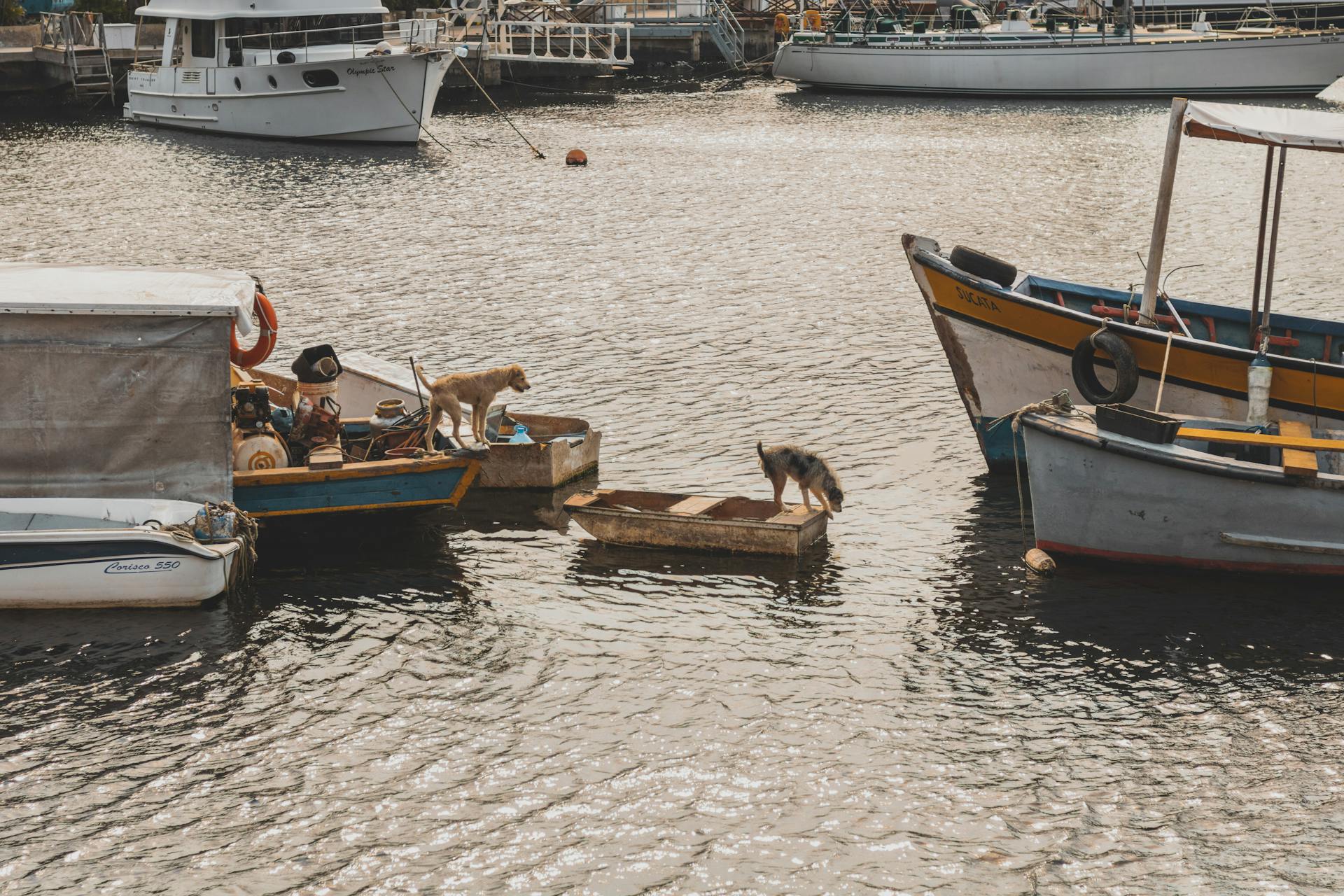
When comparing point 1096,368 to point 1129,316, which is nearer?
point 1096,368

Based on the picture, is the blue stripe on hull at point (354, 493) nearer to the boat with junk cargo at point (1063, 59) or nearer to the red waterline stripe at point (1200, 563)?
the red waterline stripe at point (1200, 563)

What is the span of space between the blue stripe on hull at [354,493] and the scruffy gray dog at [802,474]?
11.6 feet

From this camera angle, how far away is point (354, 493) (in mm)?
16484

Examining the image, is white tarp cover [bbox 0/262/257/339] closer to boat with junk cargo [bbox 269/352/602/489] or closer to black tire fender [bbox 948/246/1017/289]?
boat with junk cargo [bbox 269/352/602/489]

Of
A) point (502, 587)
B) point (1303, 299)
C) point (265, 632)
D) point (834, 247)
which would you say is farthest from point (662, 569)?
point (834, 247)

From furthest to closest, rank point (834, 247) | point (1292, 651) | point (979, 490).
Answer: point (834, 247) < point (979, 490) < point (1292, 651)

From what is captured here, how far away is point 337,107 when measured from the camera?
53719 mm

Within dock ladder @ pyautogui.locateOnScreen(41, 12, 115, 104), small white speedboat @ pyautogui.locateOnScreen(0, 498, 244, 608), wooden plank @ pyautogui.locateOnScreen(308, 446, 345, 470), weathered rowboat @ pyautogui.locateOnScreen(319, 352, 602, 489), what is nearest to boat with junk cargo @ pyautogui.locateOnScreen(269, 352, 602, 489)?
weathered rowboat @ pyautogui.locateOnScreen(319, 352, 602, 489)

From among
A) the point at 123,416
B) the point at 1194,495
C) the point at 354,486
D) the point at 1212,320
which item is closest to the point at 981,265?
the point at 1212,320

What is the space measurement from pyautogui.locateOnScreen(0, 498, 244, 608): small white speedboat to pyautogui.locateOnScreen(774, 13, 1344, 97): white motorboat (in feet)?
203

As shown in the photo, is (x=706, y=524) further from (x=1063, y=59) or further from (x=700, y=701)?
(x=1063, y=59)

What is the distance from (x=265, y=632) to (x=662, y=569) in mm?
4387

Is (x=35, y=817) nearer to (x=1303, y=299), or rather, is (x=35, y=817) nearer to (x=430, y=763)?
(x=430, y=763)

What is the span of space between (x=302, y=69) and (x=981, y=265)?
3989 cm
